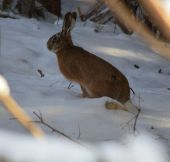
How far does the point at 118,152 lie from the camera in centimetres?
75

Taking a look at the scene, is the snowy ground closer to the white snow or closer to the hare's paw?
the hare's paw

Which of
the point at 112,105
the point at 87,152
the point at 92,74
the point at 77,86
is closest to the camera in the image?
the point at 87,152

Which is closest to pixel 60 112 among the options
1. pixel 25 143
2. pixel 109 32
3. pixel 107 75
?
pixel 107 75

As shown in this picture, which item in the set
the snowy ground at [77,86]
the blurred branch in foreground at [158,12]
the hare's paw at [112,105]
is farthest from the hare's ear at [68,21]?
the blurred branch in foreground at [158,12]

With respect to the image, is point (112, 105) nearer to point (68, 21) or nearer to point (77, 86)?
point (68, 21)

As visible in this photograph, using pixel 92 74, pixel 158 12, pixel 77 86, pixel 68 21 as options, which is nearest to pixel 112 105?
pixel 92 74

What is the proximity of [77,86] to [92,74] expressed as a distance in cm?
76

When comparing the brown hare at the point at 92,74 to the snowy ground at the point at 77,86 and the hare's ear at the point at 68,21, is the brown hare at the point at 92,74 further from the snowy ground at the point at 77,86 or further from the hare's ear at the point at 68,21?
the snowy ground at the point at 77,86

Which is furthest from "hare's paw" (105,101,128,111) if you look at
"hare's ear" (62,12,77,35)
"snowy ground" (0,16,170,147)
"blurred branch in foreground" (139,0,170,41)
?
"blurred branch in foreground" (139,0,170,41)

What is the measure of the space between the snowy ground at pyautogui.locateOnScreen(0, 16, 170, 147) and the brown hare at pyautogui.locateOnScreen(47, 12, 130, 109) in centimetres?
12

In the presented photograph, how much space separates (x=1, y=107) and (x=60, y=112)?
0.89ft

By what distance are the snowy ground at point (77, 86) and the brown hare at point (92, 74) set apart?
0.12 metres

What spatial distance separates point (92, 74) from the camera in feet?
10.9

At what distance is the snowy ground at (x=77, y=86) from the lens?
2.51 meters
